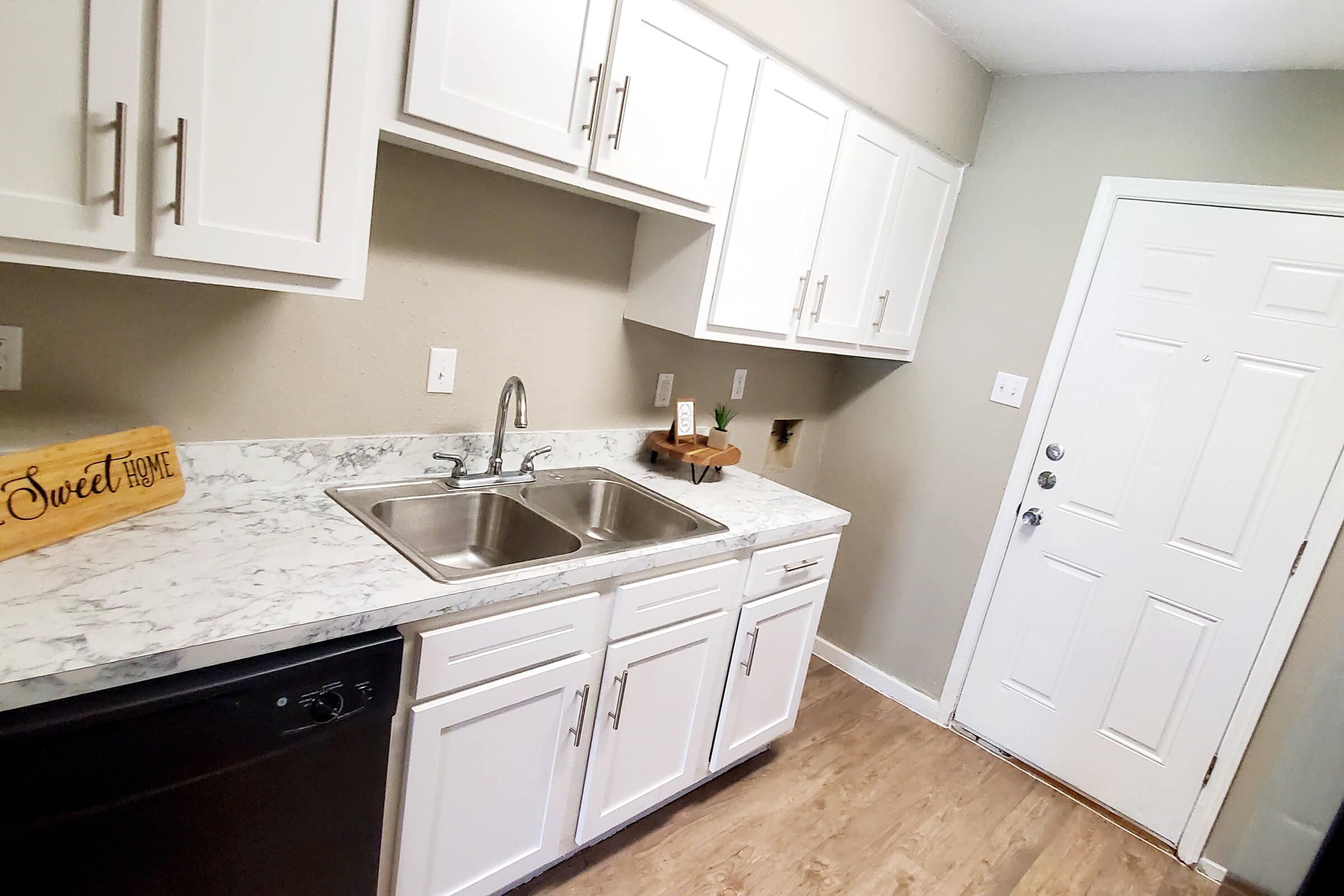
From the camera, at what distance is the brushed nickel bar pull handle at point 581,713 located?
159 cm

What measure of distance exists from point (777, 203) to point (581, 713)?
1.46 m

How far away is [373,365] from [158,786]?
972mm

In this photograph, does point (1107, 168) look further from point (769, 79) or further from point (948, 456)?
point (769, 79)

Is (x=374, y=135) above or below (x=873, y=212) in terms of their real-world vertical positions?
below

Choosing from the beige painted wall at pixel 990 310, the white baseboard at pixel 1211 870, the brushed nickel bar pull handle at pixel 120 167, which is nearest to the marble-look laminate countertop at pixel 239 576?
the brushed nickel bar pull handle at pixel 120 167

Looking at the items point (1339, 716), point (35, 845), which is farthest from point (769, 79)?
point (1339, 716)

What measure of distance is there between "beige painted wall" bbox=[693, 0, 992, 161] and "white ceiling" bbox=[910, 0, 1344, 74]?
7 centimetres

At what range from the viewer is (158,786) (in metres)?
0.98

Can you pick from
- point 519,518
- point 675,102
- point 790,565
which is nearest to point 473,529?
point 519,518

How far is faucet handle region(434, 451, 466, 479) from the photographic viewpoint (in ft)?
5.86

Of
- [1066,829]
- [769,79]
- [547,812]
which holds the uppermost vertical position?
[769,79]

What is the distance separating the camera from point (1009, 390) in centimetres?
261

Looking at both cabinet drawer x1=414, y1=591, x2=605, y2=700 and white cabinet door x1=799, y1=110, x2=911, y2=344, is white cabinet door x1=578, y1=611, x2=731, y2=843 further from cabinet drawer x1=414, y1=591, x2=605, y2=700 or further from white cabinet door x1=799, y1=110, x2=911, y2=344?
white cabinet door x1=799, y1=110, x2=911, y2=344

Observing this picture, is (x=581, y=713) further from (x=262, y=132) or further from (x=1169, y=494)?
(x=1169, y=494)
